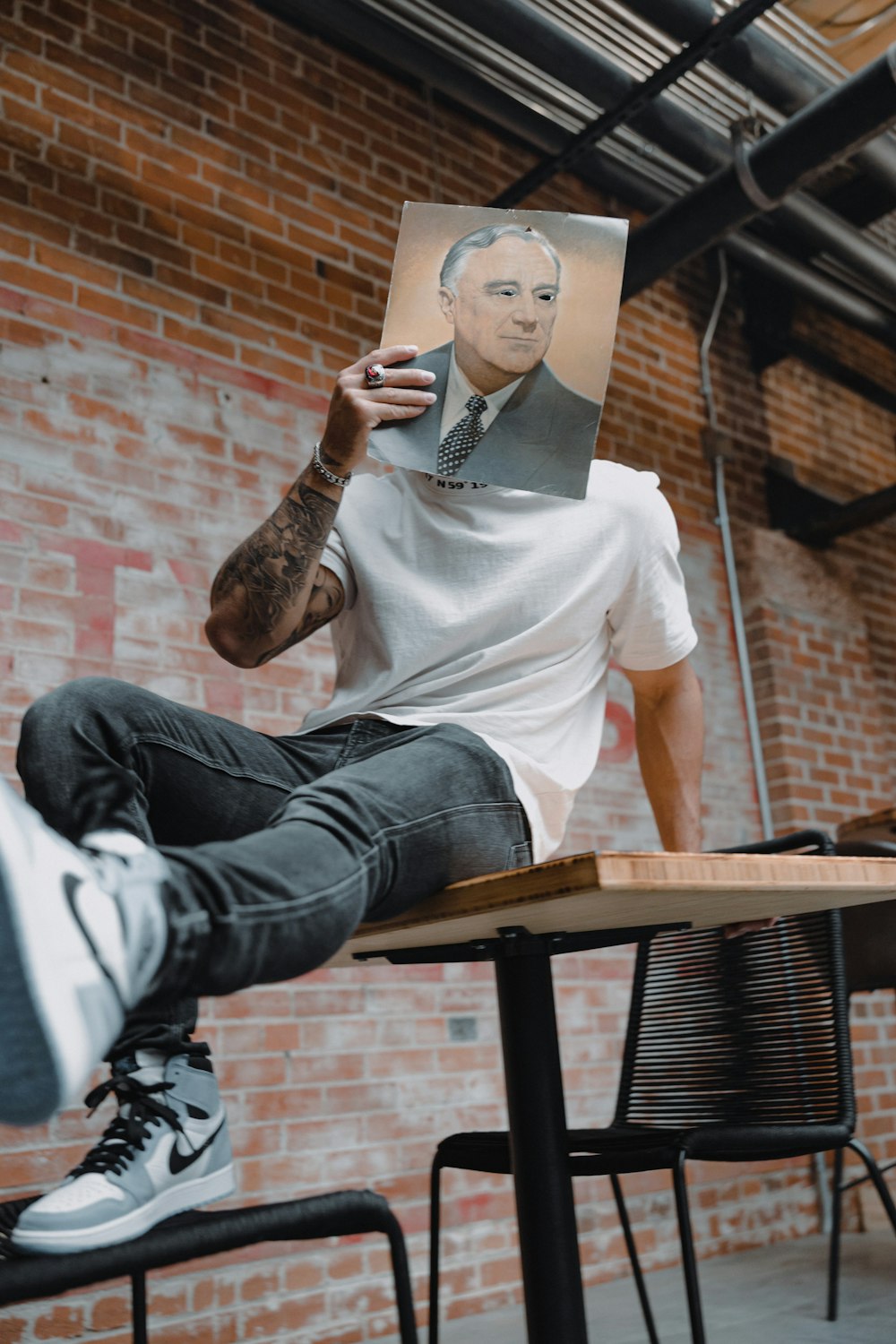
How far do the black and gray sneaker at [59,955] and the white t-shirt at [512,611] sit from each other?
539mm

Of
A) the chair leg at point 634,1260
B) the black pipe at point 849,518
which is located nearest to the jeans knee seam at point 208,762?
the chair leg at point 634,1260

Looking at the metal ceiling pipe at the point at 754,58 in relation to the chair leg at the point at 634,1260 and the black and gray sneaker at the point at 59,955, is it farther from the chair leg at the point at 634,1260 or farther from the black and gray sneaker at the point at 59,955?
the black and gray sneaker at the point at 59,955

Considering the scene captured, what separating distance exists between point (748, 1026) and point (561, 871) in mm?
1078

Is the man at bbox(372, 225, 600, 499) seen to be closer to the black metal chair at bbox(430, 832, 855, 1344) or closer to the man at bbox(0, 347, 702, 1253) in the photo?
the man at bbox(0, 347, 702, 1253)

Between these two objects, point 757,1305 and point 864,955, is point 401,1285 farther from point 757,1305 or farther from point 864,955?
point 757,1305

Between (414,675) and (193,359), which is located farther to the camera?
(193,359)

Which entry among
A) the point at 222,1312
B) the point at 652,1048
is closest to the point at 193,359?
the point at 652,1048

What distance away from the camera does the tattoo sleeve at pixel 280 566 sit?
1.39 meters

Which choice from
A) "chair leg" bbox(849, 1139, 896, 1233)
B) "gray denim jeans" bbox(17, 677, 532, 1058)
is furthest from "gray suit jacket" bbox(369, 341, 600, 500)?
"chair leg" bbox(849, 1139, 896, 1233)

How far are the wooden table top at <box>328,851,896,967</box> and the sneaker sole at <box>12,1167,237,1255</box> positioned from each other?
26 centimetres

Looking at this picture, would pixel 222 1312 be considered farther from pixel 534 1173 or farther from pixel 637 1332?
pixel 534 1173

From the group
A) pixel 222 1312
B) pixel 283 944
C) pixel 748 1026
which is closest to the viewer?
pixel 283 944

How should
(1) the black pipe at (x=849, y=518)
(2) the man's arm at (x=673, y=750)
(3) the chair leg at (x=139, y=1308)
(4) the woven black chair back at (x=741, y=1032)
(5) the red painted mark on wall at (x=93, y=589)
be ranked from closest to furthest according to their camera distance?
(3) the chair leg at (x=139, y=1308)
(2) the man's arm at (x=673, y=750)
(4) the woven black chair back at (x=741, y=1032)
(5) the red painted mark on wall at (x=93, y=589)
(1) the black pipe at (x=849, y=518)

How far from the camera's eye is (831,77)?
337cm
